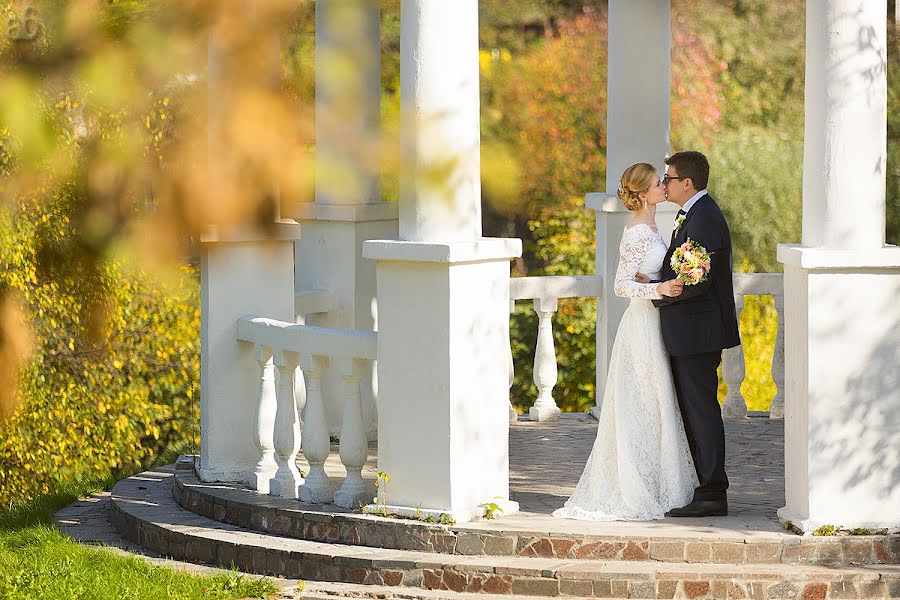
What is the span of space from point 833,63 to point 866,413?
146 centimetres

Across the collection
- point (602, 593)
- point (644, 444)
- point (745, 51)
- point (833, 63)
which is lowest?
point (602, 593)

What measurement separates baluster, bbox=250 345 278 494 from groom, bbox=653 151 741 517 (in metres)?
1.99

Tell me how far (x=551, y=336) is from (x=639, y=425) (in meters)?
3.06

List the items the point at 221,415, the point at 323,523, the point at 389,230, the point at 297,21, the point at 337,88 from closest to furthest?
1. the point at 337,88
2. the point at 297,21
3. the point at 323,523
4. the point at 221,415
5. the point at 389,230

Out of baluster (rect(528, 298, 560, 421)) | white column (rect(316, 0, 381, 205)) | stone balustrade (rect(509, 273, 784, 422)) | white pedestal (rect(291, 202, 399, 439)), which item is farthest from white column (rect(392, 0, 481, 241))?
baluster (rect(528, 298, 560, 421))

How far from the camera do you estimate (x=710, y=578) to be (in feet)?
Result: 19.7

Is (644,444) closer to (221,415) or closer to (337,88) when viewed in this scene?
(221,415)

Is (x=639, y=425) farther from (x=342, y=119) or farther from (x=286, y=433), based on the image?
(x=342, y=119)

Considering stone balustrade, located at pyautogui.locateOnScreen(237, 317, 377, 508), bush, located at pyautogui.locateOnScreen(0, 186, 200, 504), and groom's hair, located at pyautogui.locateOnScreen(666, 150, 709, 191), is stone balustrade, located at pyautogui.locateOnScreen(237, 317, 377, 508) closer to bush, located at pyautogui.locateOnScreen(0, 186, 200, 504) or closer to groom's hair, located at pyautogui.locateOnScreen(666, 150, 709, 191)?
groom's hair, located at pyautogui.locateOnScreen(666, 150, 709, 191)

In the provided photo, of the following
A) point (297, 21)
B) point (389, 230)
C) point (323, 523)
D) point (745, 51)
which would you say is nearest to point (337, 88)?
point (297, 21)

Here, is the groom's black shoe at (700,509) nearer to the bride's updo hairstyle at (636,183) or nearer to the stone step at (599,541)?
the stone step at (599,541)

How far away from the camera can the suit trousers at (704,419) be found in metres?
6.65

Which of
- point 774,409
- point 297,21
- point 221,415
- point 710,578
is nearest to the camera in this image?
point 297,21

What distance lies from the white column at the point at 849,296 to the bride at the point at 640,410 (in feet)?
2.29
